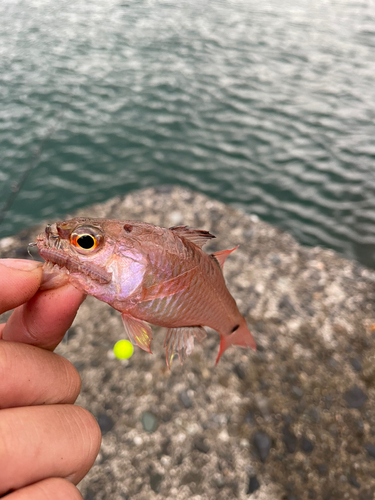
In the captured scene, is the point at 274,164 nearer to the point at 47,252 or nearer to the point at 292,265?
the point at 292,265

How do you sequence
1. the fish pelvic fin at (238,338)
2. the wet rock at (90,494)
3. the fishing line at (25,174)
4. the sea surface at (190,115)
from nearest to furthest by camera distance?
the fish pelvic fin at (238,338) → the wet rock at (90,494) → the fishing line at (25,174) → the sea surface at (190,115)

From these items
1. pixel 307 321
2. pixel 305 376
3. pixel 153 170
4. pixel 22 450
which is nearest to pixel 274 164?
pixel 153 170

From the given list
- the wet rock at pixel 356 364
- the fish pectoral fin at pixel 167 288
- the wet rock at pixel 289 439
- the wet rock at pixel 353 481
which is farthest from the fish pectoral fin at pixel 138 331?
the wet rock at pixel 356 364

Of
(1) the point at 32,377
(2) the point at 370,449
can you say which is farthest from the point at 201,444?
(1) the point at 32,377

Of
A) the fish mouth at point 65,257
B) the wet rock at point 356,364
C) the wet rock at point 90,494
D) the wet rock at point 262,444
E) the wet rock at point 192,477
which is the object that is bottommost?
the wet rock at point 90,494

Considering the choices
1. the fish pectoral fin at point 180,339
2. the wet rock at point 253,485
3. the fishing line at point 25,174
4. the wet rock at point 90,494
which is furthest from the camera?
the fishing line at point 25,174

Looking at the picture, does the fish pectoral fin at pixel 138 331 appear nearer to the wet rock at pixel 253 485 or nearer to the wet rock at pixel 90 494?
the wet rock at pixel 90 494

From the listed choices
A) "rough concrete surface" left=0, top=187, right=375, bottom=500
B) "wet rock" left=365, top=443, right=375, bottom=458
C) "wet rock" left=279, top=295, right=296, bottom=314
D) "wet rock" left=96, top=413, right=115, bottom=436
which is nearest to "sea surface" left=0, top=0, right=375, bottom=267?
"wet rock" left=279, top=295, right=296, bottom=314
